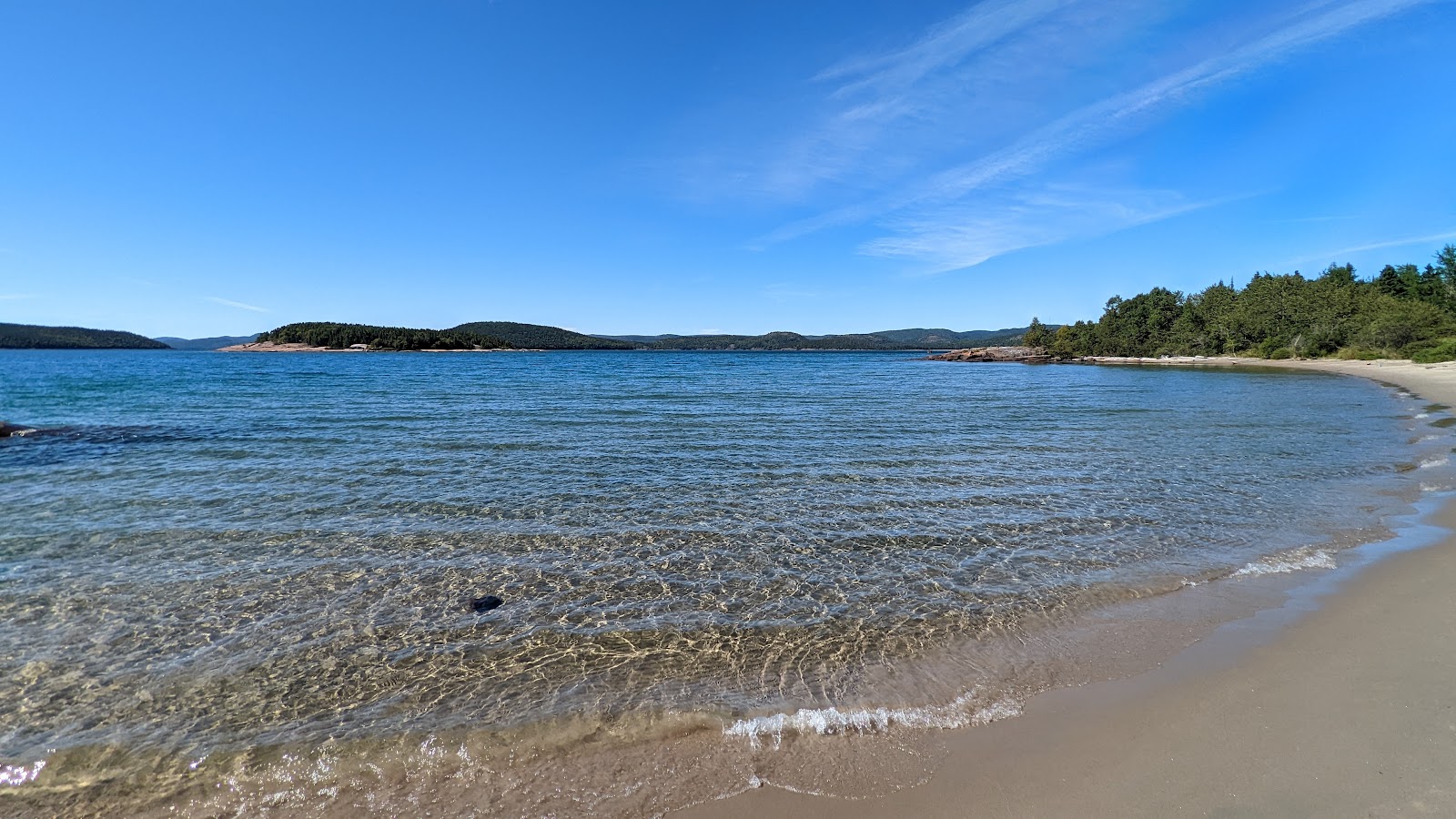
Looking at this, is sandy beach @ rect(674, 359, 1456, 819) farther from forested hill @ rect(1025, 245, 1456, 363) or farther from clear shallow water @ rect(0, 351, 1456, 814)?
Answer: forested hill @ rect(1025, 245, 1456, 363)

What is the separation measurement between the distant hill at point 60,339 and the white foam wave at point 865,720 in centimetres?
24547

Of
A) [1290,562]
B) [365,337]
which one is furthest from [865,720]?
[365,337]

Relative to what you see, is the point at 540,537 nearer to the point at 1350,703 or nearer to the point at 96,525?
the point at 96,525

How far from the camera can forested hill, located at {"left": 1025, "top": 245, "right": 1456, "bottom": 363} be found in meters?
70.2

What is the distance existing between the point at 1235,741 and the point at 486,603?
676 centimetres

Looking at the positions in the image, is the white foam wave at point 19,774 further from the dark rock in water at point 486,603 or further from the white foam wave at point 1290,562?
the white foam wave at point 1290,562

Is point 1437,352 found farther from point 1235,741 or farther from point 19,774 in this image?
point 19,774

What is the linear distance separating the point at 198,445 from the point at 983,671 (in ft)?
68.0

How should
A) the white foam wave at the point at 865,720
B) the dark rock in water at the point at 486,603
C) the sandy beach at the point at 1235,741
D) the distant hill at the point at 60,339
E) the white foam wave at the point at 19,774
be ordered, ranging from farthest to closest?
the distant hill at the point at 60,339 < the dark rock in water at the point at 486,603 < the white foam wave at the point at 865,720 < the white foam wave at the point at 19,774 < the sandy beach at the point at 1235,741

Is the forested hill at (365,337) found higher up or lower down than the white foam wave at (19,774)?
higher up

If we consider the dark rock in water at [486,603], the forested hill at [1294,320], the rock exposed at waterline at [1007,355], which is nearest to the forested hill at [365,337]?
the rock exposed at waterline at [1007,355]

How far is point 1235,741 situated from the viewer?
4.20 meters

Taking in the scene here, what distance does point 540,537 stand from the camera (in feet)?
29.7

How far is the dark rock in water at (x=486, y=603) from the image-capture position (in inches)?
262
